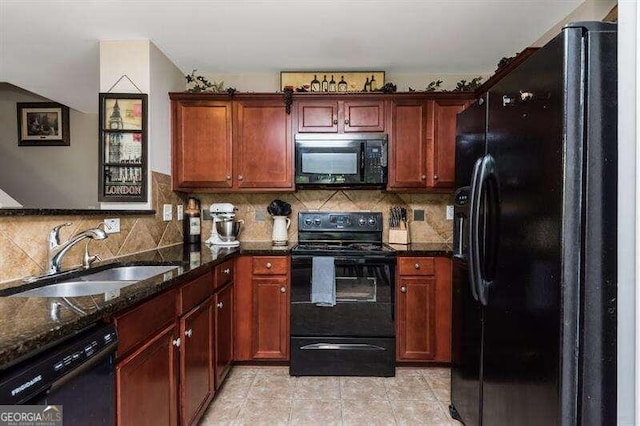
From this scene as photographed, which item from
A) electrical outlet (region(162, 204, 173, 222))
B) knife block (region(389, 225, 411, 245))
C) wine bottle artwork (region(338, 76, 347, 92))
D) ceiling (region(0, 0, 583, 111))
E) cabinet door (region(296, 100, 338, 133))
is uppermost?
ceiling (region(0, 0, 583, 111))

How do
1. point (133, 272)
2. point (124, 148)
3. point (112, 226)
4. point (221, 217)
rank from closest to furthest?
point (133, 272) < point (112, 226) < point (124, 148) < point (221, 217)

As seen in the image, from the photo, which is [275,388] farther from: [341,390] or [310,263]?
[310,263]

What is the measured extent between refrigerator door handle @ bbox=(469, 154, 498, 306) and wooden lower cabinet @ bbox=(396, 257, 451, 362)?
111 centimetres

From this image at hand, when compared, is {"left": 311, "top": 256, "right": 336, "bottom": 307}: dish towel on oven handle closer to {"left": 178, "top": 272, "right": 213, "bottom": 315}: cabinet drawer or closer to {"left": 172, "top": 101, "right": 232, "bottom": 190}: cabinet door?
{"left": 178, "top": 272, "right": 213, "bottom": 315}: cabinet drawer

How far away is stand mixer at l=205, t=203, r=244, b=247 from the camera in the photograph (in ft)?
9.16

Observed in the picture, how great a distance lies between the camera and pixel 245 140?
2.80 metres

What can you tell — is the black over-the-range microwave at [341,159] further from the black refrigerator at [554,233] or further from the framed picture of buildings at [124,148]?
the black refrigerator at [554,233]

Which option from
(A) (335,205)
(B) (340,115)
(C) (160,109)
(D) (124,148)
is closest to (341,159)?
(B) (340,115)

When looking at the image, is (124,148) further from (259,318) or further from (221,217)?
(259,318)

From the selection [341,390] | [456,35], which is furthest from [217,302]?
[456,35]

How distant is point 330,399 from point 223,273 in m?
1.07

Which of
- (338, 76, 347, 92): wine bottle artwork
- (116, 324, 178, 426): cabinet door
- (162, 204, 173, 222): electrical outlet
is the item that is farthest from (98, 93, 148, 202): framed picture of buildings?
(338, 76, 347, 92): wine bottle artwork

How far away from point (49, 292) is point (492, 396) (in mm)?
1931

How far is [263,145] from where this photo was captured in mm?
2801
